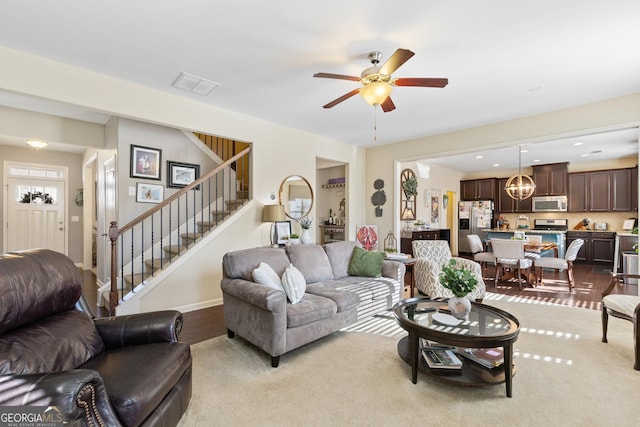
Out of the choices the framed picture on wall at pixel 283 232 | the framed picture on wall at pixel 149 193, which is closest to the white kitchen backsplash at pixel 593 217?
the framed picture on wall at pixel 283 232

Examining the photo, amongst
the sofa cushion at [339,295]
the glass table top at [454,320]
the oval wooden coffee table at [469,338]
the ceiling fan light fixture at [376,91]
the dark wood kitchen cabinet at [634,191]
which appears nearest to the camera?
the oval wooden coffee table at [469,338]

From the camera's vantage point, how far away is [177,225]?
16.7ft

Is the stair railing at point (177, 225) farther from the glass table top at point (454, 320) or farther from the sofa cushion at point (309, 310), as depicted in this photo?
the glass table top at point (454, 320)

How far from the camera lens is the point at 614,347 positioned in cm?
280

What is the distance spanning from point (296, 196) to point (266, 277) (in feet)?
8.72

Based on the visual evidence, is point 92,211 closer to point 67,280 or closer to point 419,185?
point 67,280

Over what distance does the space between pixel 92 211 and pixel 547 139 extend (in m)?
8.60

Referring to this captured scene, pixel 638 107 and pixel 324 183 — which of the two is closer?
pixel 638 107

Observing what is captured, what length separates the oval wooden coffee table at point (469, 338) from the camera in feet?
6.57

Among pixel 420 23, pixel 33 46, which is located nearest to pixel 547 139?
pixel 420 23

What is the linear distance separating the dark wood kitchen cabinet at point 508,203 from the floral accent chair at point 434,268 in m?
5.63

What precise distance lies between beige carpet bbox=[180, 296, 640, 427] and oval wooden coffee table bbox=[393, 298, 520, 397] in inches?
4.5

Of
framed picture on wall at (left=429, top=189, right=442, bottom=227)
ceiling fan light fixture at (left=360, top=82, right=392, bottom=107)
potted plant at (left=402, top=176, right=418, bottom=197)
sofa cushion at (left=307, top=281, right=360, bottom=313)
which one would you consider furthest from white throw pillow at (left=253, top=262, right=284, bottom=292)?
framed picture on wall at (left=429, top=189, right=442, bottom=227)

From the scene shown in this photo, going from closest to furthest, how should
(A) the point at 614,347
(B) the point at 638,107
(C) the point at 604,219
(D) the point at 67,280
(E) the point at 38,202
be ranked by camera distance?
(D) the point at 67,280
(A) the point at 614,347
(B) the point at 638,107
(E) the point at 38,202
(C) the point at 604,219
